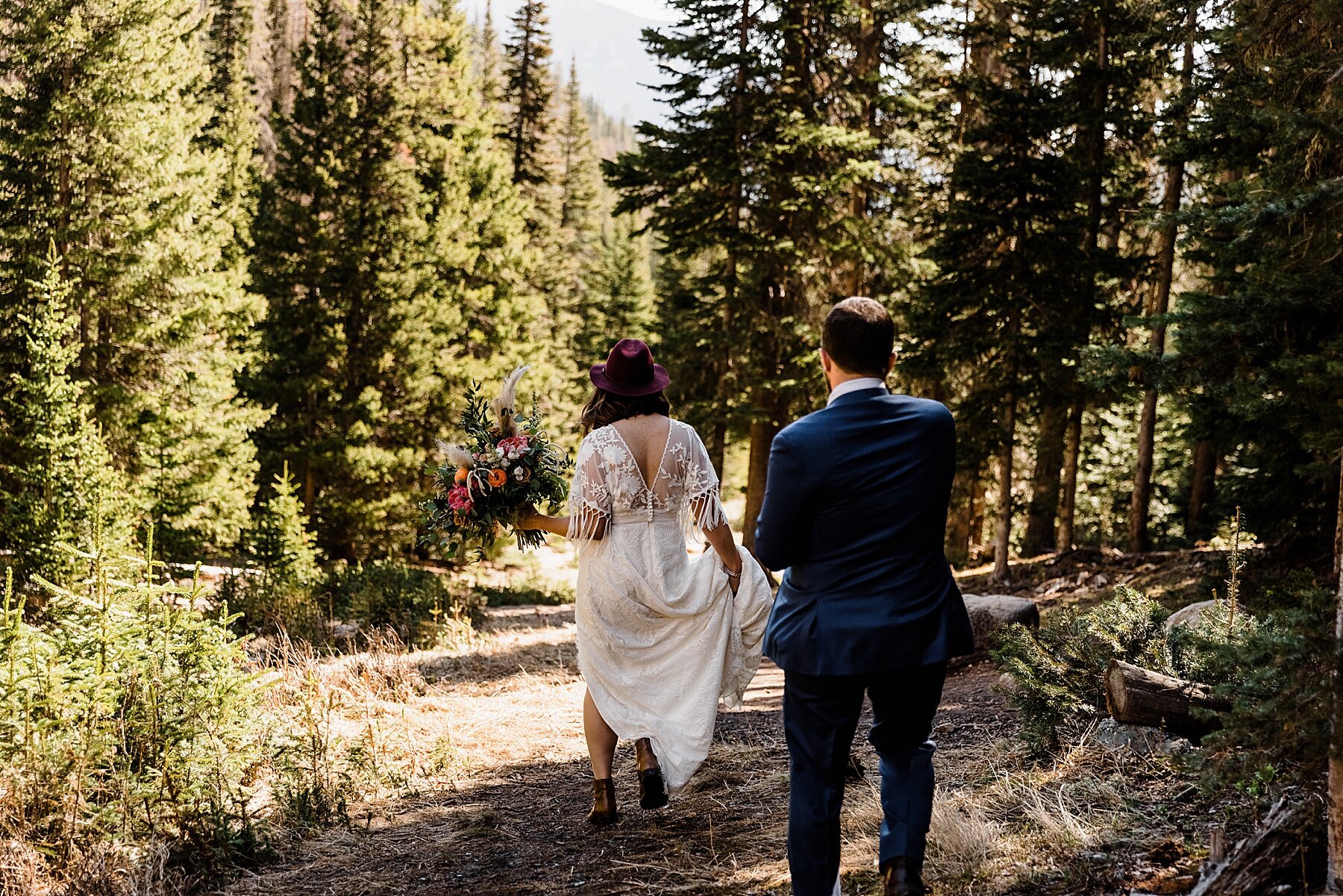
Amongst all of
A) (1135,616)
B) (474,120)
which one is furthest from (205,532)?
(1135,616)

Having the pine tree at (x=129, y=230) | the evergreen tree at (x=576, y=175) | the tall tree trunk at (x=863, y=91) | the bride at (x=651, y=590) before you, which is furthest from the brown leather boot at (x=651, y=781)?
the evergreen tree at (x=576, y=175)

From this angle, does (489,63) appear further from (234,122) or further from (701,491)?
(701,491)

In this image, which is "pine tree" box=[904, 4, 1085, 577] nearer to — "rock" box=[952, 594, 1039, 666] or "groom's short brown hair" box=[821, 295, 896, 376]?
"rock" box=[952, 594, 1039, 666]

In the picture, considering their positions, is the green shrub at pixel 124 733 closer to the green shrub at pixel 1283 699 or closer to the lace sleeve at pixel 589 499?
the lace sleeve at pixel 589 499

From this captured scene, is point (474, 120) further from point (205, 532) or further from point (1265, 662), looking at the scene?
point (1265, 662)

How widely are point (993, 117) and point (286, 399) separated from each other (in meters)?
15.6

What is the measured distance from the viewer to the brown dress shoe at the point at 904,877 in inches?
127

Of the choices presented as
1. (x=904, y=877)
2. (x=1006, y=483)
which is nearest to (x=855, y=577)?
(x=904, y=877)

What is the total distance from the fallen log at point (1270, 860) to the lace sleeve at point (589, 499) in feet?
9.53

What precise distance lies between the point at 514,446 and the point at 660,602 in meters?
1.16

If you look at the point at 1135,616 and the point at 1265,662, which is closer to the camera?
the point at 1265,662

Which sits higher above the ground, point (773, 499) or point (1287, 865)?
point (773, 499)

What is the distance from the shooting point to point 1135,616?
5.32 metres

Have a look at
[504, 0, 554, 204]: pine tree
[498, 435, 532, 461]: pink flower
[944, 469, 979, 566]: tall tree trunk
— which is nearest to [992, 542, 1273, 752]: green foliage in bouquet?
[498, 435, 532, 461]: pink flower
